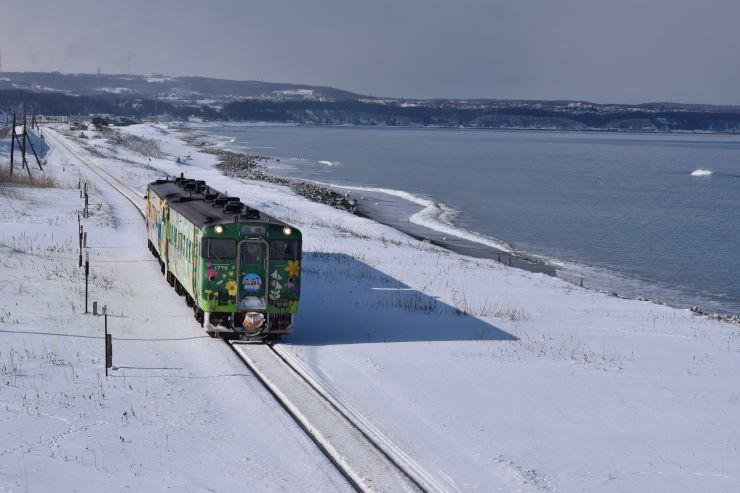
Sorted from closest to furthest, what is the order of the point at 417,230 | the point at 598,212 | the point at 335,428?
the point at 335,428 → the point at 417,230 → the point at 598,212

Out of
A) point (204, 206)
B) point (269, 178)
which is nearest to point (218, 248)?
point (204, 206)

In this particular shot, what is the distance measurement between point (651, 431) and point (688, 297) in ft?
80.9

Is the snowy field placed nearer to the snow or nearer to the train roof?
the snow

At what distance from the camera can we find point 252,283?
62.5 feet

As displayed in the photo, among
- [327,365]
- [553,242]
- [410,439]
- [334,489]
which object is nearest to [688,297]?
[553,242]

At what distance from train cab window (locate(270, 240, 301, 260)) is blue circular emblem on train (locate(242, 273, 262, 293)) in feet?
1.94

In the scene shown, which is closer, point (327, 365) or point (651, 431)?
point (651, 431)

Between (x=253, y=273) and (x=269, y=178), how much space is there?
2733 inches

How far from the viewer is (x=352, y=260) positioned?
3288 cm

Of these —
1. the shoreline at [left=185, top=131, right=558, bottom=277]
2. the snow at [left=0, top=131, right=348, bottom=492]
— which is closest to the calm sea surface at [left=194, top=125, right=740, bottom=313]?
the shoreline at [left=185, top=131, right=558, bottom=277]

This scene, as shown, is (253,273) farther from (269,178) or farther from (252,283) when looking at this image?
(269,178)

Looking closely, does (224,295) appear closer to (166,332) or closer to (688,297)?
(166,332)

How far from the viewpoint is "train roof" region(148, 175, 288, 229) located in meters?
19.7

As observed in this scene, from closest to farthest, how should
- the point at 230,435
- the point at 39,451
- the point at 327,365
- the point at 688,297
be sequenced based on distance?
the point at 39,451 → the point at 230,435 → the point at 327,365 → the point at 688,297
